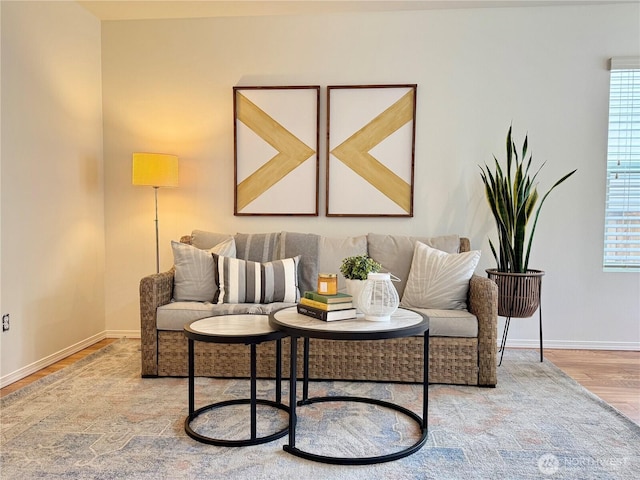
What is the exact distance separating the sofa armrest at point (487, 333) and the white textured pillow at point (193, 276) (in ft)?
5.44

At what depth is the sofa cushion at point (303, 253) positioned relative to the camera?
3521 millimetres

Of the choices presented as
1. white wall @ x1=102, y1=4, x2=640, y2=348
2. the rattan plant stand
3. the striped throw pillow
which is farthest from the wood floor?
the striped throw pillow

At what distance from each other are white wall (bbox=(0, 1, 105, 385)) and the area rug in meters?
0.50

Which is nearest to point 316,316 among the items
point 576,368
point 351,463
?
point 351,463

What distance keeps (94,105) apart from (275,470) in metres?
3.21

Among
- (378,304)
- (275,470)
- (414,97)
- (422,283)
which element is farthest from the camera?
(414,97)

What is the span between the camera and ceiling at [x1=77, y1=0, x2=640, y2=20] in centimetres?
372

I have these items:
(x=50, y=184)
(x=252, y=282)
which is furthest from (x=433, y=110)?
(x=50, y=184)

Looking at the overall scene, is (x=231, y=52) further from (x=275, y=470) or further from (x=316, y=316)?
(x=275, y=470)

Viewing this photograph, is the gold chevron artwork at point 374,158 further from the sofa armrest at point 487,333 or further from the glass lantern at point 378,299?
the glass lantern at point 378,299

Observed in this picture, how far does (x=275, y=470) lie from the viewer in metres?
1.99

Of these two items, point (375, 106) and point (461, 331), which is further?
point (375, 106)

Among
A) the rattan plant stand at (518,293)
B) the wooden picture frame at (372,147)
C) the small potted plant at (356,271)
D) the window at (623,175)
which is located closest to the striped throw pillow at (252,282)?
the wooden picture frame at (372,147)

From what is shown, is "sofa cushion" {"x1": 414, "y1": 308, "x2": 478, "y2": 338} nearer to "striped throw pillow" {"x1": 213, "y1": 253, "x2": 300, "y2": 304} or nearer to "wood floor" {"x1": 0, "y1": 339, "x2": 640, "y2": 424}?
"wood floor" {"x1": 0, "y1": 339, "x2": 640, "y2": 424}
